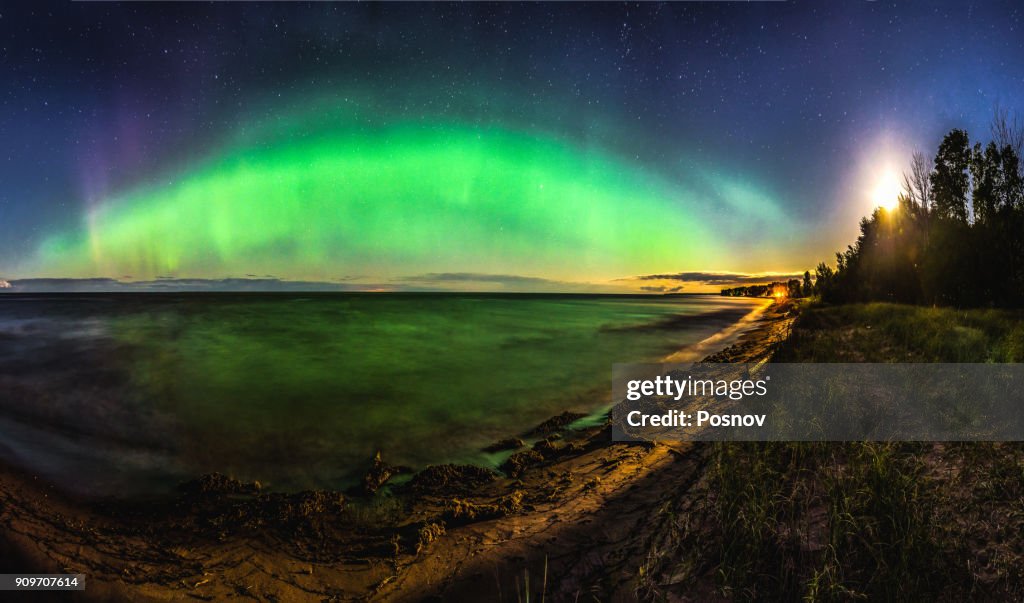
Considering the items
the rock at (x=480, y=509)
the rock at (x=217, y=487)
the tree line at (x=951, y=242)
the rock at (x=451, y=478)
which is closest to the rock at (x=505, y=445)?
the rock at (x=451, y=478)

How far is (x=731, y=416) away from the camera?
24.5 feet

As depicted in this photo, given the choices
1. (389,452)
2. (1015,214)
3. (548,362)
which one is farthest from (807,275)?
(389,452)

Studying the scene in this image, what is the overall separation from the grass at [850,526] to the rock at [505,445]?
422 centimetres

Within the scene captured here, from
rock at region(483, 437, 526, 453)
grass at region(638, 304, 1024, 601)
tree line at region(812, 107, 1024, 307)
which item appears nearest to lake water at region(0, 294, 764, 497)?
rock at region(483, 437, 526, 453)

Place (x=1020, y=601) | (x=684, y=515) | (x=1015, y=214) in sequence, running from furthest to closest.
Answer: (x=1015, y=214), (x=684, y=515), (x=1020, y=601)

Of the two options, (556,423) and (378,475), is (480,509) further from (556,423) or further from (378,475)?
(556,423)

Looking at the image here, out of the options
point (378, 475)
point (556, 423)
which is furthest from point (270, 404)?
point (556, 423)

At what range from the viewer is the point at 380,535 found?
5195 millimetres

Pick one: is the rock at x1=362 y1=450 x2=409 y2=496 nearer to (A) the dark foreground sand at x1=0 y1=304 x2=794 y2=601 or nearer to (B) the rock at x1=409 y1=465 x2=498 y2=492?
(A) the dark foreground sand at x1=0 y1=304 x2=794 y2=601

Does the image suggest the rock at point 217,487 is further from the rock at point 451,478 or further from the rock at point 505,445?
the rock at point 505,445

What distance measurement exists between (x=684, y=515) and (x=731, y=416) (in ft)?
12.4

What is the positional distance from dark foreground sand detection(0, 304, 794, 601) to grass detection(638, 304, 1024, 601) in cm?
49

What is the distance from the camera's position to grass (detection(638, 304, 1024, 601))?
3.14m

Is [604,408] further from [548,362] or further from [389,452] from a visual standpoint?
[548,362]
